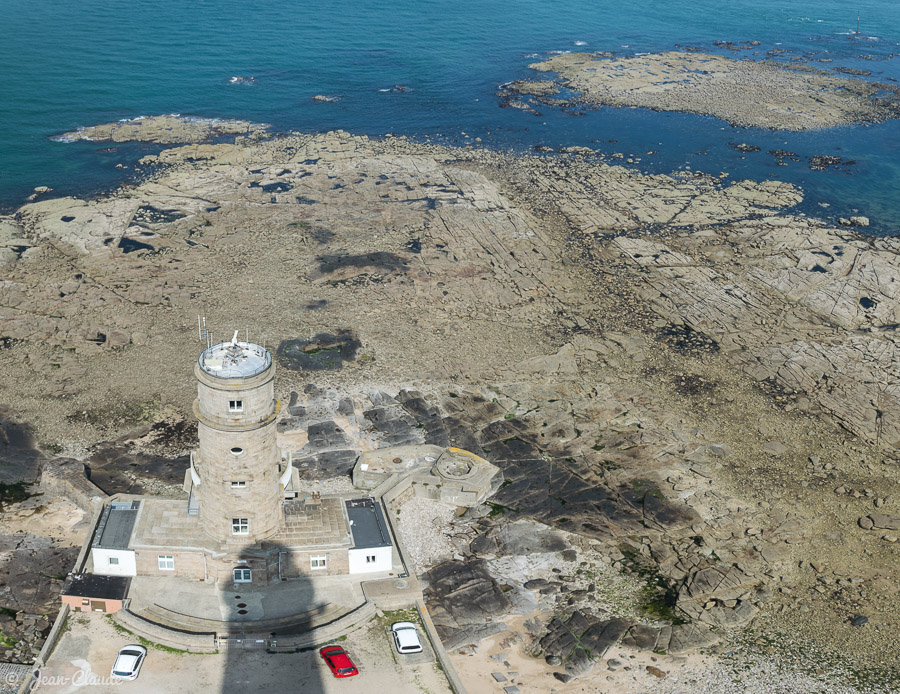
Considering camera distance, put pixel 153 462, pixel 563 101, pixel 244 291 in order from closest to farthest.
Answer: pixel 153 462 → pixel 244 291 → pixel 563 101

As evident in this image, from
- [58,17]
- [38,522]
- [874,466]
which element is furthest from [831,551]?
[58,17]

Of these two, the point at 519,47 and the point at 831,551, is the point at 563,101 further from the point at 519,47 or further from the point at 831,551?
the point at 831,551

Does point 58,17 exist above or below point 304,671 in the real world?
above

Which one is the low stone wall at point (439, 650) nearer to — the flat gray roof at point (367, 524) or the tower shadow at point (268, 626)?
the flat gray roof at point (367, 524)

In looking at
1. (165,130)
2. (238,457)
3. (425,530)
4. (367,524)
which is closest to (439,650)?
(367,524)

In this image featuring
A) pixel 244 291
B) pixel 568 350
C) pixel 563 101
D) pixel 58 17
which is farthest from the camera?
pixel 58 17

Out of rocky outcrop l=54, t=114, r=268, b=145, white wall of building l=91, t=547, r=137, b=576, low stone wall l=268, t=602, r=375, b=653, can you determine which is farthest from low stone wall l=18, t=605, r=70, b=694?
rocky outcrop l=54, t=114, r=268, b=145
